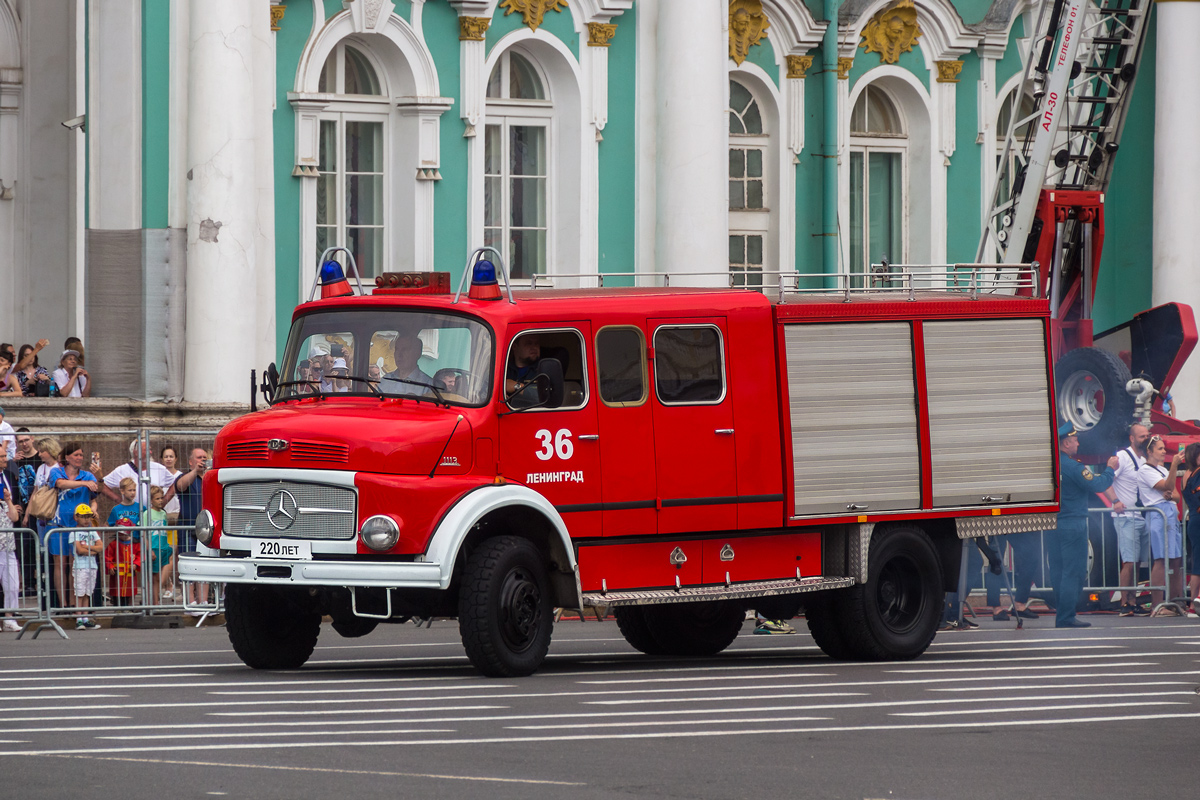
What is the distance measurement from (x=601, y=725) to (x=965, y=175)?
66.2 feet

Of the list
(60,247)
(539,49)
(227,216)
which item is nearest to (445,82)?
(539,49)

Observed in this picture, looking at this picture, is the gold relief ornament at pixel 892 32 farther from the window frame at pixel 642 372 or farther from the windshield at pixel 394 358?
the windshield at pixel 394 358

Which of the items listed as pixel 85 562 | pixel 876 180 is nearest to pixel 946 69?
pixel 876 180

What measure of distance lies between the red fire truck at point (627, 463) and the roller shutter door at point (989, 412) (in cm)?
2

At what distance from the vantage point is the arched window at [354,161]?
25.5 m

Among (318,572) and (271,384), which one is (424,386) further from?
(318,572)

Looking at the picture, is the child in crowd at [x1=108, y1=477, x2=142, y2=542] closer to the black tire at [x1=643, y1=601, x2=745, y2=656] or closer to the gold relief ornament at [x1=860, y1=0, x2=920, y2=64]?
the black tire at [x1=643, y1=601, x2=745, y2=656]

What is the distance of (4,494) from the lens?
62.5ft

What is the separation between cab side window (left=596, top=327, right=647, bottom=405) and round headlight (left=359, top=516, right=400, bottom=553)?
1.84m

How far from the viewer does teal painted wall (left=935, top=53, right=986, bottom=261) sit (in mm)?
29922

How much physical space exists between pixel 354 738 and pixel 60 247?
1878 cm

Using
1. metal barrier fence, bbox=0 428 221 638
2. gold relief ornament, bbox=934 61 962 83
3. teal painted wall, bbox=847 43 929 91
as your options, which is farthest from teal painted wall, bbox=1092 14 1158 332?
metal barrier fence, bbox=0 428 221 638

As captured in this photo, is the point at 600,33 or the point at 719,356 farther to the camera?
the point at 600,33

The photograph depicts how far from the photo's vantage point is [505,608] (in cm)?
1336
